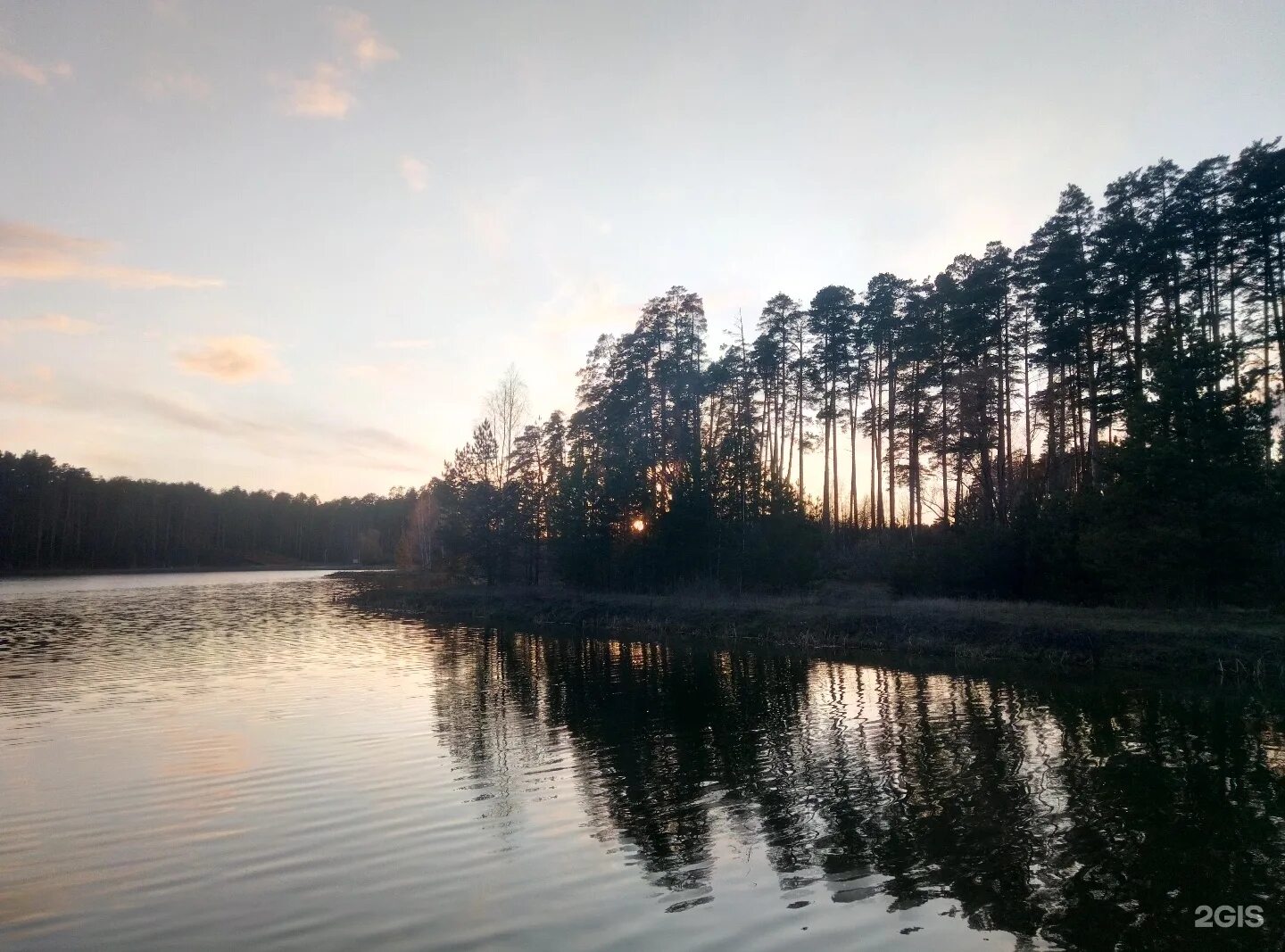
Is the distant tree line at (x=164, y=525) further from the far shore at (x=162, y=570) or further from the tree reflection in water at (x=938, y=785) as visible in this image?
the tree reflection in water at (x=938, y=785)

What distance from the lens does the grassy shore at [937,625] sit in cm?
2131

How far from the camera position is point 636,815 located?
1021cm

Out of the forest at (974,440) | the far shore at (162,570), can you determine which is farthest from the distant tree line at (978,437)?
the far shore at (162,570)

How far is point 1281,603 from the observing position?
24031mm

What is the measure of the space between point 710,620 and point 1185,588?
16.5m

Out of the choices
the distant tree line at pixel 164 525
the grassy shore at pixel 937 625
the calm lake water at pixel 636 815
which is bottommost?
the calm lake water at pixel 636 815

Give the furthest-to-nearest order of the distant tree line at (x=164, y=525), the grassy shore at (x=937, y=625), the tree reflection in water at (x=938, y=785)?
the distant tree line at (x=164, y=525)
the grassy shore at (x=937, y=625)
the tree reflection in water at (x=938, y=785)

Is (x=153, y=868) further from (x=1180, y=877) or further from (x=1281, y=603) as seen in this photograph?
(x=1281, y=603)

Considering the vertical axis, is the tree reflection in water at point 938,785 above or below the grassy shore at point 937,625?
below

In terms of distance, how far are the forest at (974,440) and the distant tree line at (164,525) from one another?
68790mm

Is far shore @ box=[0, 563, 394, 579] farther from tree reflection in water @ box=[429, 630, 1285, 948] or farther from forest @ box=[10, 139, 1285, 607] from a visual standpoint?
tree reflection in water @ box=[429, 630, 1285, 948]

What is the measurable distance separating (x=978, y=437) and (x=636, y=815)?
31608 millimetres

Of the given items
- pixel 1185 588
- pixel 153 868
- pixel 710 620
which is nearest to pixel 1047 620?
pixel 1185 588

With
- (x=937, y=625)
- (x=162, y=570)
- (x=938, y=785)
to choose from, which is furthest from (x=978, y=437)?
(x=162, y=570)
